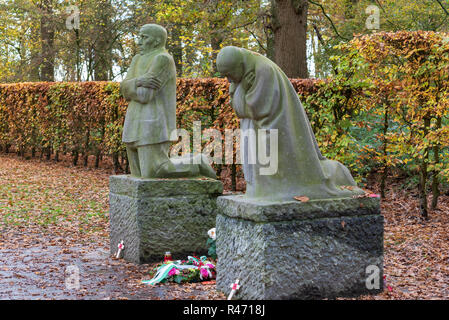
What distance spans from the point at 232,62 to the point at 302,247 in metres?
1.56

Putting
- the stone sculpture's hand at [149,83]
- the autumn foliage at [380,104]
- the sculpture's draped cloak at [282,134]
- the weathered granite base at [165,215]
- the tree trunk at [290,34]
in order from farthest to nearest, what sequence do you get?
1. the tree trunk at [290,34]
2. the autumn foliage at [380,104]
3. the stone sculpture's hand at [149,83]
4. the weathered granite base at [165,215]
5. the sculpture's draped cloak at [282,134]

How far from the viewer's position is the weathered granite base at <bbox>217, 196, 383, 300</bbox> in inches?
166

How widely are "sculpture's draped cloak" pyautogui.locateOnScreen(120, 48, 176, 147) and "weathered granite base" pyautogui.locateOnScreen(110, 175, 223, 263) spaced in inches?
20.4

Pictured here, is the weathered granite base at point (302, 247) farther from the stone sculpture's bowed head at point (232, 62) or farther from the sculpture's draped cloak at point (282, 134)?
the stone sculpture's bowed head at point (232, 62)

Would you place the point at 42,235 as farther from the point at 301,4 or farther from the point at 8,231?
the point at 301,4

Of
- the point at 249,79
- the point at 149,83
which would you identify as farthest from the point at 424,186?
the point at 249,79

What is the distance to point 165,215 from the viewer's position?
6223 mm

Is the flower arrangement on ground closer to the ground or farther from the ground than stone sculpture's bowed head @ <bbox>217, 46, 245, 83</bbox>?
closer to the ground

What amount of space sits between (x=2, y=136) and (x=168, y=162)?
1387 cm

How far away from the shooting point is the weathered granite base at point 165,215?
6141 millimetres

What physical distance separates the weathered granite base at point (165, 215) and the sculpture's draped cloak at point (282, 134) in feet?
6.13

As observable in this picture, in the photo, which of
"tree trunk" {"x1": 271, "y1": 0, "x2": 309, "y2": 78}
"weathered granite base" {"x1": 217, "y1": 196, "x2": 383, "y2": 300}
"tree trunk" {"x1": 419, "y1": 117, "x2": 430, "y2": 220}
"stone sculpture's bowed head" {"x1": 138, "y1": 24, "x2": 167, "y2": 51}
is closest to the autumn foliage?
"tree trunk" {"x1": 419, "y1": 117, "x2": 430, "y2": 220}

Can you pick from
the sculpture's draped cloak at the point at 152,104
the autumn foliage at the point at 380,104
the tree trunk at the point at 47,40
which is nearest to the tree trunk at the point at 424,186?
the autumn foliage at the point at 380,104

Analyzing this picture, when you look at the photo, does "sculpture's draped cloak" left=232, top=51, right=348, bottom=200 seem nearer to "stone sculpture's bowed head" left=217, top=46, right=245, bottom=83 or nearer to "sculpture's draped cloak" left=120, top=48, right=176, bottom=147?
"stone sculpture's bowed head" left=217, top=46, right=245, bottom=83
